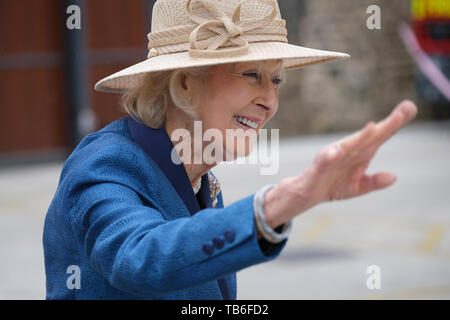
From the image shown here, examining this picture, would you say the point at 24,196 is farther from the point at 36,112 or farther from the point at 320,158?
the point at 320,158

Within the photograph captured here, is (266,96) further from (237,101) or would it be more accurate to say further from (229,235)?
(229,235)

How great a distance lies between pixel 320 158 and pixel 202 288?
722mm

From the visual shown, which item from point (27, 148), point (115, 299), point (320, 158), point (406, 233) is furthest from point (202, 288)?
point (27, 148)

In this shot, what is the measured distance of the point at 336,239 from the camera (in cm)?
688

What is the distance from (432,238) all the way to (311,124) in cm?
630

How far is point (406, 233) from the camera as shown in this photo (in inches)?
278

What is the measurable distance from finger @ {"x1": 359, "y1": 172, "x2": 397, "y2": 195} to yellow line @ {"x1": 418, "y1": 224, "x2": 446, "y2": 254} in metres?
5.08

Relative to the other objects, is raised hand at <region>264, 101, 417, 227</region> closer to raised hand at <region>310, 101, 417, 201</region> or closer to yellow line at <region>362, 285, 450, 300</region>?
raised hand at <region>310, 101, 417, 201</region>

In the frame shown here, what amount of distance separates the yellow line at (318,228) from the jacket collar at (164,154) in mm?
4903

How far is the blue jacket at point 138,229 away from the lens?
156 centimetres

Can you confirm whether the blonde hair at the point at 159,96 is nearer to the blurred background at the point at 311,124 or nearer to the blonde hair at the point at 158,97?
the blonde hair at the point at 158,97

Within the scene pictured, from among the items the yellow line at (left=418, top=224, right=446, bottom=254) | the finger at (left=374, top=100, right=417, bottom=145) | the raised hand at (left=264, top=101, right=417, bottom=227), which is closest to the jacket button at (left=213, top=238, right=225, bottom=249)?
the raised hand at (left=264, top=101, right=417, bottom=227)

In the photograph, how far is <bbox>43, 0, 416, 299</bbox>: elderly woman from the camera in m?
1.53

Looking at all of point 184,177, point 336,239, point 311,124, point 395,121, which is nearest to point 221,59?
point 184,177
